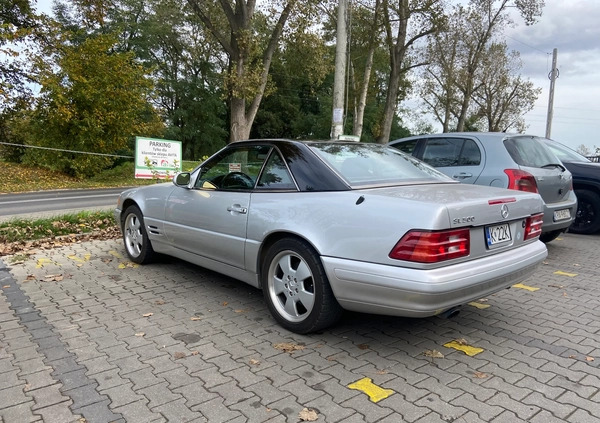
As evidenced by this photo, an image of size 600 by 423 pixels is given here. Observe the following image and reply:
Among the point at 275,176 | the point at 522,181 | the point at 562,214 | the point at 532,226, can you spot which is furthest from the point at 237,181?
the point at 562,214

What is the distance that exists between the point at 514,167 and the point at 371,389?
13.3ft

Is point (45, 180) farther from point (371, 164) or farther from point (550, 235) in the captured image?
point (550, 235)

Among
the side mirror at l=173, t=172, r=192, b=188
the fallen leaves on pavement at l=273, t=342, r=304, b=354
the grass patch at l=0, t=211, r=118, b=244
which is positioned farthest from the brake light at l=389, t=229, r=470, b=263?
the grass patch at l=0, t=211, r=118, b=244

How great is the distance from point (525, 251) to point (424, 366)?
127 cm

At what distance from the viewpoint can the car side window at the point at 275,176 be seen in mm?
3629

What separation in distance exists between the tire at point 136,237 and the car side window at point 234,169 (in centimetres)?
120

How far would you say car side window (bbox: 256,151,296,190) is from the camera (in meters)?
3.63

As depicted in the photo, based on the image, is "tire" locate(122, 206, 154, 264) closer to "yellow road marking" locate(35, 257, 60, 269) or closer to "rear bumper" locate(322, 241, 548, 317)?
"yellow road marking" locate(35, 257, 60, 269)

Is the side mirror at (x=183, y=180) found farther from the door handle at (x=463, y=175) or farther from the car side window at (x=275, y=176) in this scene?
the door handle at (x=463, y=175)

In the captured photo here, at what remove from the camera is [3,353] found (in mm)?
3066

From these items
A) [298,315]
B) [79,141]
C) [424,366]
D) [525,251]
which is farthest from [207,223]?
[79,141]

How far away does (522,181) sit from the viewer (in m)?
5.43

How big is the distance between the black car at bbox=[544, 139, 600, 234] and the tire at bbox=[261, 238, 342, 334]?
620 centimetres

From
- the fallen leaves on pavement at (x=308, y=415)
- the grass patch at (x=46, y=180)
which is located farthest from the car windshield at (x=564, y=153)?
the grass patch at (x=46, y=180)
